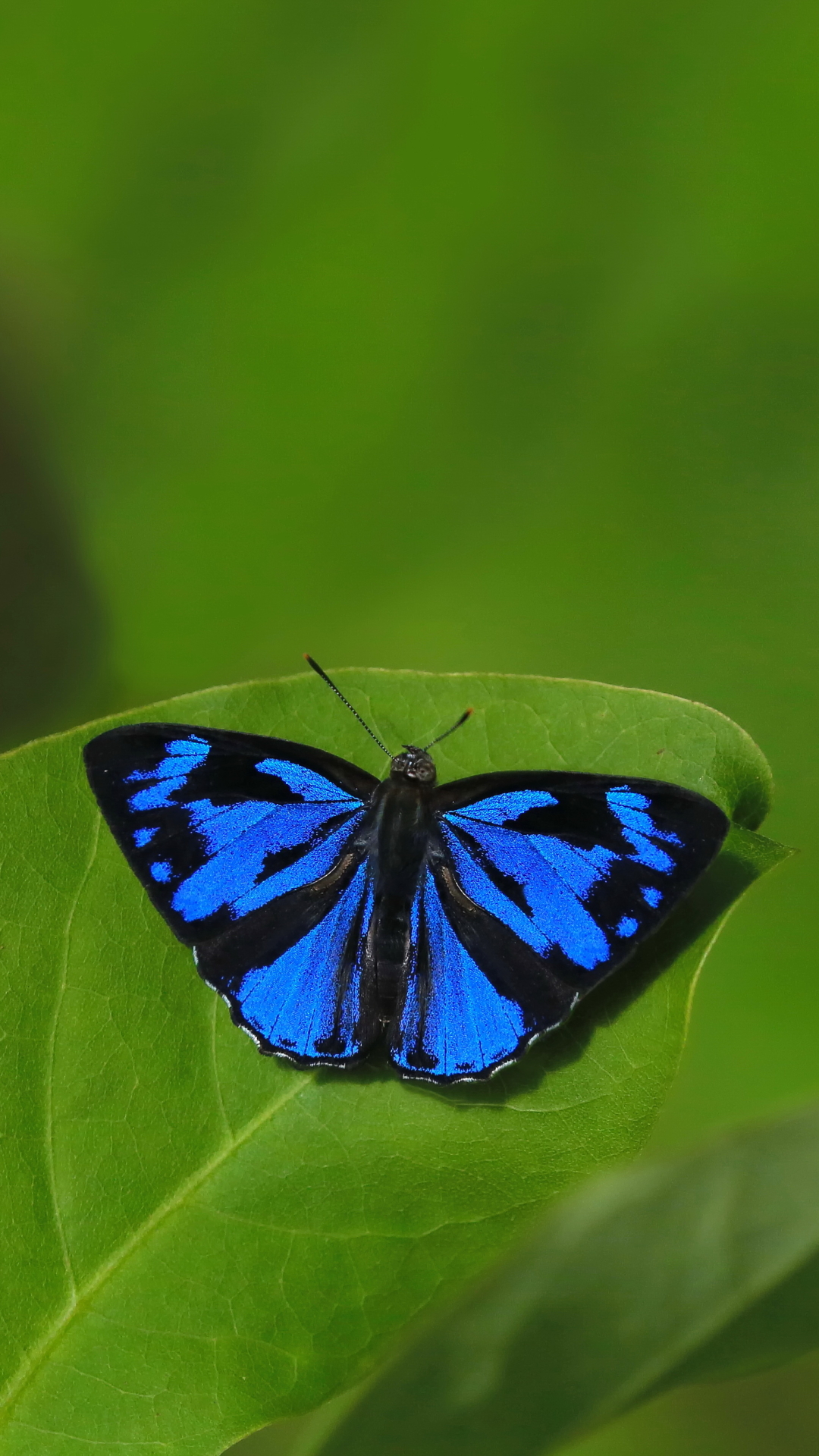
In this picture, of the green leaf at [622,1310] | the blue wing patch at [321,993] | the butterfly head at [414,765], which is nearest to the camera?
the green leaf at [622,1310]

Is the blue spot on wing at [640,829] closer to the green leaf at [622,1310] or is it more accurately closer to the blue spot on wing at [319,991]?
the blue spot on wing at [319,991]

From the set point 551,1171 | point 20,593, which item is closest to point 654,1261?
point 551,1171

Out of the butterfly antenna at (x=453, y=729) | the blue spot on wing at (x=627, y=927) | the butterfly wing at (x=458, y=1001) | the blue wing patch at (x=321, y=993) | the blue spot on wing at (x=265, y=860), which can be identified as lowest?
the butterfly wing at (x=458, y=1001)

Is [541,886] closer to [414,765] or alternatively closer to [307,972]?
[414,765]

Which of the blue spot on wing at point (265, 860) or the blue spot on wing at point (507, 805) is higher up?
the blue spot on wing at point (265, 860)

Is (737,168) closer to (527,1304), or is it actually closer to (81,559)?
(81,559)

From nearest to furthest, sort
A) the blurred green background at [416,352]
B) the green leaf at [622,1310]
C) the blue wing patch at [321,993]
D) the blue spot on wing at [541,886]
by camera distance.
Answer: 1. the green leaf at [622,1310]
2. the blue wing patch at [321,993]
3. the blue spot on wing at [541,886]
4. the blurred green background at [416,352]

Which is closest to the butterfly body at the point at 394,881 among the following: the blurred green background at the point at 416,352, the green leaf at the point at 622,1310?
the green leaf at the point at 622,1310

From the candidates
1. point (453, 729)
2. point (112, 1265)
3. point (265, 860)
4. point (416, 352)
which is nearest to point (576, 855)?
point (453, 729)
